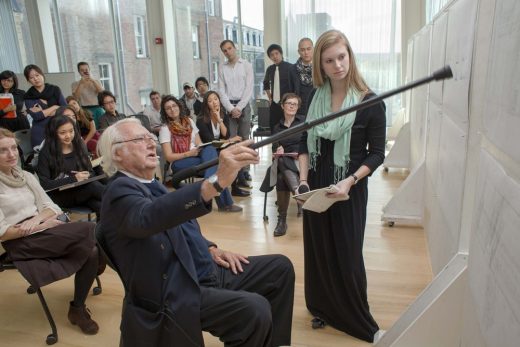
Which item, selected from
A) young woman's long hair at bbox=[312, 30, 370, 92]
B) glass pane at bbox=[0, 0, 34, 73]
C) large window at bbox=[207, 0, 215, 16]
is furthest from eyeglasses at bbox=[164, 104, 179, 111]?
glass pane at bbox=[0, 0, 34, 73]

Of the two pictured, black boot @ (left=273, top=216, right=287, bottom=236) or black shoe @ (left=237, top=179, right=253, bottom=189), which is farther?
black shoe @ (left=237, top=179, right=253, bottom=189)

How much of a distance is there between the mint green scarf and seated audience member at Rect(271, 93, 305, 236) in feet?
5.07

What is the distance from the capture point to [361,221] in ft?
6.31

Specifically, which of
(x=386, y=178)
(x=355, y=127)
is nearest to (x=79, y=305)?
(x=355, y=127)

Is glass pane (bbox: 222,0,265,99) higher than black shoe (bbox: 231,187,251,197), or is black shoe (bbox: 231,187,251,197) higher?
glass pane (bbox: 222,0,265,99)

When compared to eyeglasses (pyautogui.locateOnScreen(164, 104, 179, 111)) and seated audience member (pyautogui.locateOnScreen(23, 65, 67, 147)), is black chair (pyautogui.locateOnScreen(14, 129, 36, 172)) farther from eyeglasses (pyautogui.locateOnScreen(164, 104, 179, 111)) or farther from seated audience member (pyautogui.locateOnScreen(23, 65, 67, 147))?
eyeglasses (pyautogui.locateOnScreen(164, 104, 179, 111))

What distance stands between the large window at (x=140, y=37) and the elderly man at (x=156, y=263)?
738 centimetres

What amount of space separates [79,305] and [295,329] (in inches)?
48.0

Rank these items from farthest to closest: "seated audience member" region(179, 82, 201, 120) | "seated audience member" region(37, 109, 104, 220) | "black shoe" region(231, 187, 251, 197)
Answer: "seated audience member" region(179, 82, 201, 120)
"black shoe" region(231, 187, 251, 197)
"seated audience member" region(37, 109, 104, 220)

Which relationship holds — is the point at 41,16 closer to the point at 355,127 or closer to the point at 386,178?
the point at 386,178

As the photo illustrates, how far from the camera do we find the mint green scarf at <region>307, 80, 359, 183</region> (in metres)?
1.78

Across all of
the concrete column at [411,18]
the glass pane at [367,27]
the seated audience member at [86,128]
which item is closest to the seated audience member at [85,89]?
the seated audience member at [86,128]

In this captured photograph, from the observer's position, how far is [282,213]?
141 inches

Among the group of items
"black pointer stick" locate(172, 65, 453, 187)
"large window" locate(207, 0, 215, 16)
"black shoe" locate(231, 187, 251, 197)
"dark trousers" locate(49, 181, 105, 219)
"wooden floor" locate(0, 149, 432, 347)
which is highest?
"large window" locate(207, 0, 215, 16)
